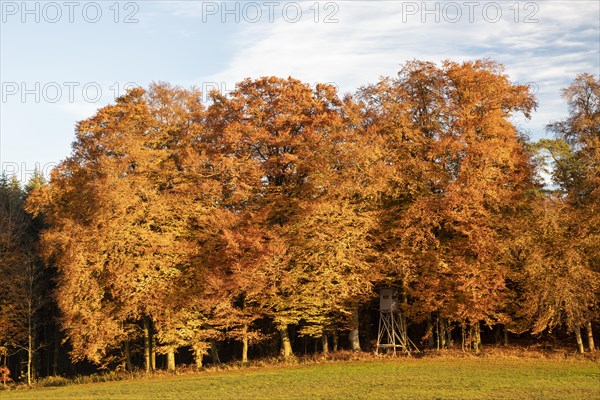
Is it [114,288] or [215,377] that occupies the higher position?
[114,288]

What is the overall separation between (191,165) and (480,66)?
1824 cm

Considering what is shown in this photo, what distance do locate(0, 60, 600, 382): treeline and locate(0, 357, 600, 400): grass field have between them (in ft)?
12.5

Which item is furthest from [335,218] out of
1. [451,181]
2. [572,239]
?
[572,239]

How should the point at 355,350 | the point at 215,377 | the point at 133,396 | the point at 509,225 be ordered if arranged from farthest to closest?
the point at 355,350 < the point at 509,225 < the point at 215,377 < the point at 133,396

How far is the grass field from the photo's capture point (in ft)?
78.3

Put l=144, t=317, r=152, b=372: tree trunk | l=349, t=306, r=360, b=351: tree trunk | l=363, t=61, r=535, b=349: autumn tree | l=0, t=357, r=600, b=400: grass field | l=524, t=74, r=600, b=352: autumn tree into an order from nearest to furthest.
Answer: l=0, t=357, r=600, b=400: grass field → l=524, t=74, r=600, b=352: autumn tree → l=363, t=61, r=535, b=349: autumn tree → l=349, t=306, r=360, b=351: tree trunk → l=144, t=317, r=152, b=372: tree trunk

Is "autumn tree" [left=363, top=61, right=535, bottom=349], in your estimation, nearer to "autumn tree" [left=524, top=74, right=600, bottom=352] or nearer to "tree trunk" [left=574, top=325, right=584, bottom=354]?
"autumn tree" [left=524, top=74, right=600, bottom=352]

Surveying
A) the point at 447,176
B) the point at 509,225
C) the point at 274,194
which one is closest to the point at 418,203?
the point at 447,176

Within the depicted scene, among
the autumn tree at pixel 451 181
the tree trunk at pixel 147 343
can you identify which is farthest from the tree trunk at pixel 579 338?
the tree trunk at pixel 147 343

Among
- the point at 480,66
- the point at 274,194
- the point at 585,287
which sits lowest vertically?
the point at 585,287

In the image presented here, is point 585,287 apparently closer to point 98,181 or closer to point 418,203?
point 418,203

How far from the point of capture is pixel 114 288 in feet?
125

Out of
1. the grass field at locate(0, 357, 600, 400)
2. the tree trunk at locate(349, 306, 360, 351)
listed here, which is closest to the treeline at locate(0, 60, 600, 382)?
the tree trunk at locate(349, 306, 360, 351)

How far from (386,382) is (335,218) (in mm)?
13020
